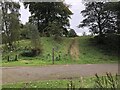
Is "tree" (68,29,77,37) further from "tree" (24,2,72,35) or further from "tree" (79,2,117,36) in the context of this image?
"tree" (79,2,117,36)

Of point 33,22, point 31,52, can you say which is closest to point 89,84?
point 31,52

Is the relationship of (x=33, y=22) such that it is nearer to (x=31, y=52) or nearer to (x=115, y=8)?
(x=31, y=52)

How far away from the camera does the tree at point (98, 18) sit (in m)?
20.2

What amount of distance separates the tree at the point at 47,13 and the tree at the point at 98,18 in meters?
3.73

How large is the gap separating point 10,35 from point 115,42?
258 inches

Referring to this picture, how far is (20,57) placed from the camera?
1633 centimetres

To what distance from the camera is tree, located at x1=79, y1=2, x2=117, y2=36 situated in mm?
20188

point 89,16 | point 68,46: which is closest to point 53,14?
point 89,16

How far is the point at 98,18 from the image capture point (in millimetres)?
20922

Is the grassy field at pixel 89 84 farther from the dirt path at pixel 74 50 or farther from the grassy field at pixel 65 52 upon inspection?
the dirt path at pixel 74 50

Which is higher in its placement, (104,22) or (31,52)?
(104,22)

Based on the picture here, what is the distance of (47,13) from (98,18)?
571 cm

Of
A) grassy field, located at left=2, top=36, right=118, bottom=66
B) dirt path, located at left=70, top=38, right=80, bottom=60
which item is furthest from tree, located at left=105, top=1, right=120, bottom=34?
dirt path, located at left=70, top=38, right=80, bottom=60

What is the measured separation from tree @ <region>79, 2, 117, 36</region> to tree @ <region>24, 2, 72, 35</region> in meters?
3.73
